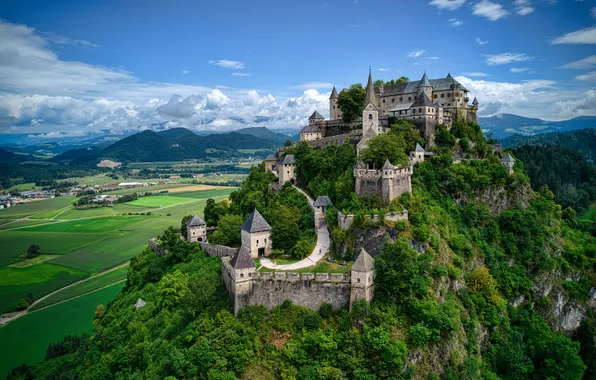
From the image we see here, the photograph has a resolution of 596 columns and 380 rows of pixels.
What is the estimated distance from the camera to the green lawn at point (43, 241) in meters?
90.8

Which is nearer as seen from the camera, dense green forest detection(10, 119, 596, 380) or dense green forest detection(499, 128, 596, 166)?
dense green forest detection(10, 119, 596, 380)

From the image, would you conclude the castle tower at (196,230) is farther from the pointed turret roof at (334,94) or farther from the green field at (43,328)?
the pointed turret roof at (334,94)

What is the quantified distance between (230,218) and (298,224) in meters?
9.68

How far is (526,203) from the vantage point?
5300 cm

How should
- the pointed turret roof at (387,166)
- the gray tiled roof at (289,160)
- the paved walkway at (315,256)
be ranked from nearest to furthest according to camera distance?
the paved walkway at (315,256) < the pointed turret roof at (387,166) < the gray tiled roof at (289,160)

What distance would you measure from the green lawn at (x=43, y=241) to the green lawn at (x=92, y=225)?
3398mm

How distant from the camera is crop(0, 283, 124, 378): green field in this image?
5487 cm

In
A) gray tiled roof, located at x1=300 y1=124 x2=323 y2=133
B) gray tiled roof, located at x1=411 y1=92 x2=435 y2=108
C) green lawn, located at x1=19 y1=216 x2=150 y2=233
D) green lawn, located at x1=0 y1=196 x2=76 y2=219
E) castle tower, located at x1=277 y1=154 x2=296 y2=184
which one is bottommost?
Answer: green lawn, located at x1=19 y1=216 x2=150 y2=233

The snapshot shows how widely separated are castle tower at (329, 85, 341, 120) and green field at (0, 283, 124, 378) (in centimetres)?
5102

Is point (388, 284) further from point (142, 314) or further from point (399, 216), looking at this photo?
point (142, 314)

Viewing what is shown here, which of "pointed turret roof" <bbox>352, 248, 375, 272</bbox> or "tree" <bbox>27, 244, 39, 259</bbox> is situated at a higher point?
"pointed turret roof" <bbox>352, 248, 375, 272</bbox>

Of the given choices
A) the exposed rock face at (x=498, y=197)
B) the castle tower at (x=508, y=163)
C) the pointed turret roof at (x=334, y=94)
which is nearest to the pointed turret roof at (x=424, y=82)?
the pointed turret roof at (x=334, y=94)

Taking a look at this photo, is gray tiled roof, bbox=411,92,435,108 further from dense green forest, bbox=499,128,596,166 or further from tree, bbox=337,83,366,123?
dense green forest, bbox=499,128,596,166

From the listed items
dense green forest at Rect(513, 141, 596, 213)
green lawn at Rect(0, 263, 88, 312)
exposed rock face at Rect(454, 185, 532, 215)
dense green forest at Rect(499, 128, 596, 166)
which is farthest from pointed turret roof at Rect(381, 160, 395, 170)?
dense green forest at Rect(499, 128, 596, 166)
